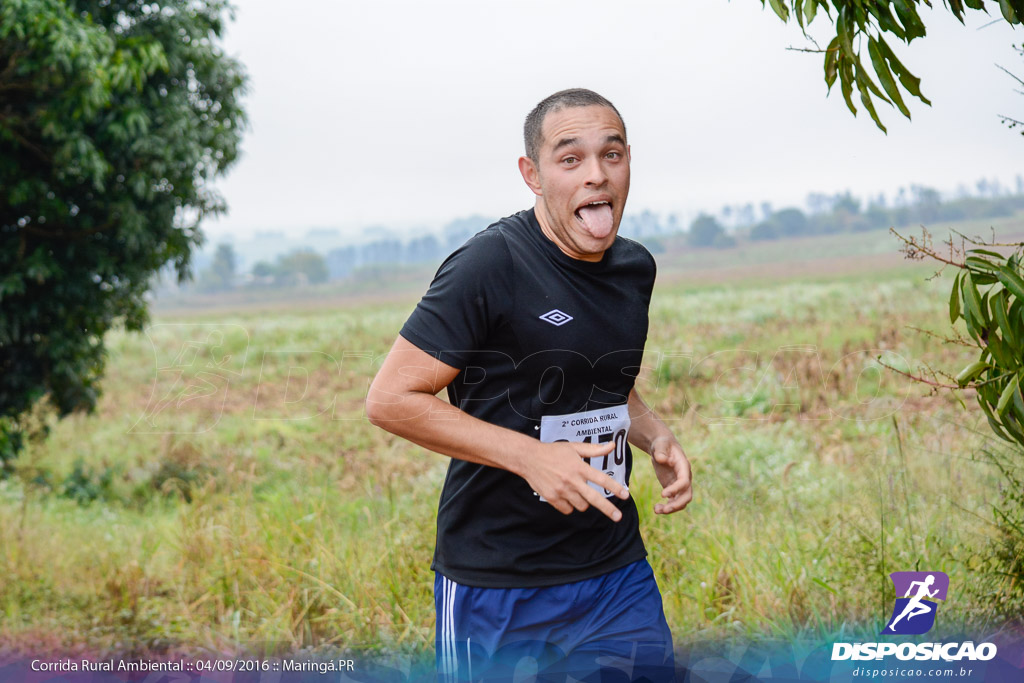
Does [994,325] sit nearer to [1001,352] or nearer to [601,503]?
[1001,352]

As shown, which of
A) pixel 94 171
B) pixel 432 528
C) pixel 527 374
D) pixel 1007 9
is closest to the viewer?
pixel 527 374

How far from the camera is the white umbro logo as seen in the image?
226cm

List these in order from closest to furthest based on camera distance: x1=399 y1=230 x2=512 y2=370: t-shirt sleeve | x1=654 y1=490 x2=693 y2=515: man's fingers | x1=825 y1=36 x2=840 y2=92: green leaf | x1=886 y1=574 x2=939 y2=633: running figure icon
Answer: x1=399 y1=230 x2=512 y2=370: t-shirt sleeve, x1=654 y1=490 x2=693 y2=515: man's fingers, x1=825 y1=36 x2=840 y2=92: green leaf, x1=886 y1=574 x2=939 y2=633: running figure icon

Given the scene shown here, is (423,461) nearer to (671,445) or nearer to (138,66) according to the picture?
(138,66)

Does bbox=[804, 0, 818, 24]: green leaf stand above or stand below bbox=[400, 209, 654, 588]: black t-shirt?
above

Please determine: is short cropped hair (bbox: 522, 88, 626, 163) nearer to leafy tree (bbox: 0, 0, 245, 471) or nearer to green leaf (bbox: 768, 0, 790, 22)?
green leaf (bbox: 768, 0, 790, 22)

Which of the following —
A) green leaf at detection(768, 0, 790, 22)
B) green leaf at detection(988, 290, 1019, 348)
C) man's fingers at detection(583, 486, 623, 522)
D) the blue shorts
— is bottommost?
the blue shorts

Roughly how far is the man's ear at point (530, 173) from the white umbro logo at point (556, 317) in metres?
0.38

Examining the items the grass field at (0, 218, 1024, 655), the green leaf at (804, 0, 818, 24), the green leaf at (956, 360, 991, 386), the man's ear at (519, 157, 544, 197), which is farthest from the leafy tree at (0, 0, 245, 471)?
the green leaf at (956, 360, 991, 386)

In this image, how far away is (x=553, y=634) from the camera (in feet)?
7.63

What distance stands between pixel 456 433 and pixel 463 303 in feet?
1.02

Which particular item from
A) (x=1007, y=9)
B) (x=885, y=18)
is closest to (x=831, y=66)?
(x=885, y=18)

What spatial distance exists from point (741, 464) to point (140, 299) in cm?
654

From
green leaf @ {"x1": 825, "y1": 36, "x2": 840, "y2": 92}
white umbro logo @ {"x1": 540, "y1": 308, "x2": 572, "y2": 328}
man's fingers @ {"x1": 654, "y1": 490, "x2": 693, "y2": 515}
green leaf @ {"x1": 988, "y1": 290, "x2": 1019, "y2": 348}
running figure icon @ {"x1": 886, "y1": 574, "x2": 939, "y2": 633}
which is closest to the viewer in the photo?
white umbro logo @ {"x1": 540, "y1": 308, "x2": 572, "y2": 328}
